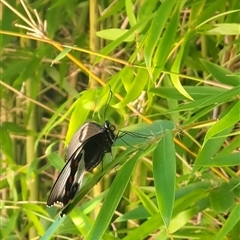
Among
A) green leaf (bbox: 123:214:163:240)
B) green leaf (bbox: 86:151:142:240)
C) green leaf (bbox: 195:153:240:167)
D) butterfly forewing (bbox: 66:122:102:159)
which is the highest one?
butterfly forewing (bbox: 66:122:102:159)

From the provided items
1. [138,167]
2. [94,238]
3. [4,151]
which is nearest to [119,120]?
[138,167]

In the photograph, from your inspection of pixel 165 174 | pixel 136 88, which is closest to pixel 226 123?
pixel 165 174

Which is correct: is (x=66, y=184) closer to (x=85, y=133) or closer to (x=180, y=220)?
(x=85, y=133)

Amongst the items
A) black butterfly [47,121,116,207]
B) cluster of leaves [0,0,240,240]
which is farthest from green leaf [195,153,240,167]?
black butterfly [47,121,116,207]

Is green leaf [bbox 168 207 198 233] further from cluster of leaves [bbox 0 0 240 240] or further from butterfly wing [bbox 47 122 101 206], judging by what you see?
butterfly wing [bbox 47 122 101 206]

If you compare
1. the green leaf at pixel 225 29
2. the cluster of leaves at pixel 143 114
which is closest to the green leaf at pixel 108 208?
the cluster of leaves at pixel 143 114
